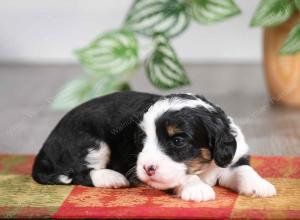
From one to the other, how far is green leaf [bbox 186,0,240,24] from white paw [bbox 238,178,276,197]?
893mm

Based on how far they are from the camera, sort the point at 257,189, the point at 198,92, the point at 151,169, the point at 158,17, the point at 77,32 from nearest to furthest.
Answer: the point at 151,169 → the point at 257,189 → the point at 158,17 → the point at 198,92 → the point at 77,32

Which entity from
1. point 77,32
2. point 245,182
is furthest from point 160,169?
point 77,32

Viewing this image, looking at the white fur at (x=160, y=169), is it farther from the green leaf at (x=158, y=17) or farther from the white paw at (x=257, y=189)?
the green leaf at (x=158, y=17)

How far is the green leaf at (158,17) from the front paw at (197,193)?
3.35 ft

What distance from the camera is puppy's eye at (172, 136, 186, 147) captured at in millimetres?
2041

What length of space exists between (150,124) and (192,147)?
0.14 metres

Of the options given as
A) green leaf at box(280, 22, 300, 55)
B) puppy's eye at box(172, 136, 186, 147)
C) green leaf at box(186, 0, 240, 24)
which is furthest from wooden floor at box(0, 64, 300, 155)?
puppy's eye at box(172, 136, 186, 147)

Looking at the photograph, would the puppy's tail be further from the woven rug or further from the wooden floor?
the wooden floor

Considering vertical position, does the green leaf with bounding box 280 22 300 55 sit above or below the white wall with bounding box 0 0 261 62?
above

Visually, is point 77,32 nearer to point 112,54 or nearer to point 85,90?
point 85,90

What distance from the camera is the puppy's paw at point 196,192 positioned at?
2.06 m

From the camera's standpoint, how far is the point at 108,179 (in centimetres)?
224

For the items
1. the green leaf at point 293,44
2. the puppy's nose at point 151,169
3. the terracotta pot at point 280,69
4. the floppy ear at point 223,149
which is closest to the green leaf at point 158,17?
the green leaf at point 293,44

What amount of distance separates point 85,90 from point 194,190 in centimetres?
115
